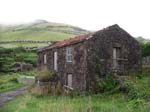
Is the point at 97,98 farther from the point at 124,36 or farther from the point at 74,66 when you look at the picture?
the point at 124,36

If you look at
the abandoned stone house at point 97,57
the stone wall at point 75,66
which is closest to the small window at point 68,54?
the abandoned stone house at point 97,57

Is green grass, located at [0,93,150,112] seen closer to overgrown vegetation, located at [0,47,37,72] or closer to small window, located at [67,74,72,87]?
small window, located at [67,74,72,87]

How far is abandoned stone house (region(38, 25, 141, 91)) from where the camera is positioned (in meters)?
32.3

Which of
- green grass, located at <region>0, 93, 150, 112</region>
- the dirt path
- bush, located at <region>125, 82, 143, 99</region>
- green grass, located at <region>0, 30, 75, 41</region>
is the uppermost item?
green grass, located at <region>0, 30, 75, 41</region>

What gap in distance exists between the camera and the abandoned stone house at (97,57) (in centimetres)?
3231

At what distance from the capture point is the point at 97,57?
32688mm

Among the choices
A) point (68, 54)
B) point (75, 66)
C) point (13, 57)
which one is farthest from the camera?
point (13, 57)

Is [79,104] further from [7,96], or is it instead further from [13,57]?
[13,57]

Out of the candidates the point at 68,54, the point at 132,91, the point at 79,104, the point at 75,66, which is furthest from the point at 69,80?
the point at 79,104

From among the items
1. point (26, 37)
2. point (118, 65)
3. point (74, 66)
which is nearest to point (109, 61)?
point (118, 65)

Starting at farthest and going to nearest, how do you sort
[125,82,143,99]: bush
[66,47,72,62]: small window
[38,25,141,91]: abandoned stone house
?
[66,47,72,62]: small window → [38,25,141,91]: abandoned stone house → [125,82,143,99]: bush

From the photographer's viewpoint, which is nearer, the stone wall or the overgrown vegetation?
the stone wall

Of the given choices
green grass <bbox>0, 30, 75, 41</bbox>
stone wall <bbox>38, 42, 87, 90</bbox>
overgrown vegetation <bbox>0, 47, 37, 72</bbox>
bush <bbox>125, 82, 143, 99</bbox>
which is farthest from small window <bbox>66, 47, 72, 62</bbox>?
green grass <bbox>0, 30, 75, 41</bbox>

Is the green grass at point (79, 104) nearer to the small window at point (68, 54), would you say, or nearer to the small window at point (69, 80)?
the small window at point (69, 80)
